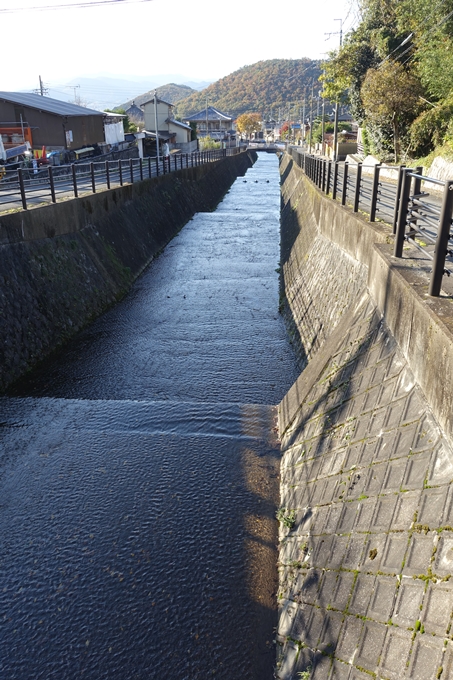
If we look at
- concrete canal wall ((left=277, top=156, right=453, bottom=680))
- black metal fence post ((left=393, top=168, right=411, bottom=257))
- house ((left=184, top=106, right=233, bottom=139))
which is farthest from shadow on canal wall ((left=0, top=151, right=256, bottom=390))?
house ((left=184, top=106, right=233, bottom=139))

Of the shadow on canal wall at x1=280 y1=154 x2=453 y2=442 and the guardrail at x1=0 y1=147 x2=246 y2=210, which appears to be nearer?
the shadow on canal wall at x1=280 y1=154 x2=453 y2=442

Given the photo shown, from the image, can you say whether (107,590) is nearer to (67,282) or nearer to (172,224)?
(67,282)

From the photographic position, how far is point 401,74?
26406mm

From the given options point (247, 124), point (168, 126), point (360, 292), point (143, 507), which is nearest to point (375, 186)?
point (360, 292)

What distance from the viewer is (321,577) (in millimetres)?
4480

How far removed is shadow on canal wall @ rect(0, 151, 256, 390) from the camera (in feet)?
32.0

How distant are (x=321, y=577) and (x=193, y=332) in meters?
8.12

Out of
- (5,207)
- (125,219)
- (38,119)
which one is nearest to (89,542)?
(5,207)

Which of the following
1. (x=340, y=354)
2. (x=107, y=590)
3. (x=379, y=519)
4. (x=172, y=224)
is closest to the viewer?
(x=379, y=519)

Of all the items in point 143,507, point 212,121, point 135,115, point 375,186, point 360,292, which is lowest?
point 143,507

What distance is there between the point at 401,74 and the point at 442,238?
25.9 metres

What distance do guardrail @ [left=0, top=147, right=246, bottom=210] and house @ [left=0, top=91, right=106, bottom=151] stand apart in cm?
991

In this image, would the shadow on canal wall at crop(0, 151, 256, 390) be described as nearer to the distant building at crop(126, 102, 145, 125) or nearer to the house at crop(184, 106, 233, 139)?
the distant building at crop(126, 102, 145, 125)

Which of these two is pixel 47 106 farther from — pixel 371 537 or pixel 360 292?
pixel 371 537
